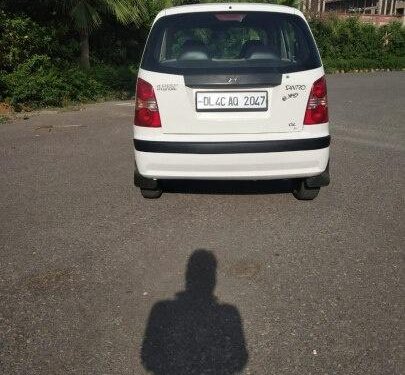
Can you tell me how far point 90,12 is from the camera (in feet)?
37.3

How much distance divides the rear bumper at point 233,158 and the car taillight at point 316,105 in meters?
0.16

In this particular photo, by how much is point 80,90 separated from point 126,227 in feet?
27.0

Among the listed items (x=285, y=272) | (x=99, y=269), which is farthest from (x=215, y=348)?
(x=99, y=269)

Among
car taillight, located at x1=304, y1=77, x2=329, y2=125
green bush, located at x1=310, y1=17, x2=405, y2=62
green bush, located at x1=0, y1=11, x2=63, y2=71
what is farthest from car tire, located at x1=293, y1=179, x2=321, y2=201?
green bush, located at x1=310, y1=17, x2=405, y2=62

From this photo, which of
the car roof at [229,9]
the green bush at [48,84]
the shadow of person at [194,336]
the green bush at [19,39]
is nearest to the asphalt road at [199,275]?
the shadow of person at [194,336]

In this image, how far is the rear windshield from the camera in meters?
3.74

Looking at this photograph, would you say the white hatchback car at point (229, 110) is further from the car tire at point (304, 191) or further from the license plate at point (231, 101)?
the car tire at point (304, 191)

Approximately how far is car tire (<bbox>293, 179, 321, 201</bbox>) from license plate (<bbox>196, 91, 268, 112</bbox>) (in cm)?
105

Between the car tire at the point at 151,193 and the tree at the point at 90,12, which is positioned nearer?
the car tire at the point at 151,193

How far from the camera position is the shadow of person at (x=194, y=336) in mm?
2318

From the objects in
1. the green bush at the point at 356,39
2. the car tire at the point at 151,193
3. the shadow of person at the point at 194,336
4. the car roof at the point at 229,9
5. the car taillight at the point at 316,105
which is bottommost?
the green bush at the point at 356,39

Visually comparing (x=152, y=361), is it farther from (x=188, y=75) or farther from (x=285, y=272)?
(x=188, y=75)

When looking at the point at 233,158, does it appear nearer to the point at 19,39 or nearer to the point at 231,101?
the point at 231,101

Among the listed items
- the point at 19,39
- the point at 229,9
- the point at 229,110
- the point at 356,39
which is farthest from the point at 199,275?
the point at 356,39
